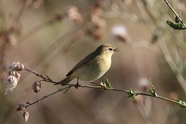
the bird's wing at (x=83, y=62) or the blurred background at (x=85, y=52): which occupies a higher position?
the blurred background at (x=85, y=52)

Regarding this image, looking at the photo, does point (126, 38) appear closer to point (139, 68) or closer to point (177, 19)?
point (177, 19)

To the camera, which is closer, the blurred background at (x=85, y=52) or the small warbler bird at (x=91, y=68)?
the small warbler bird at (x=91, y=68)

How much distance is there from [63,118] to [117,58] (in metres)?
3.08

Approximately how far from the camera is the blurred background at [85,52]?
13.9 ft

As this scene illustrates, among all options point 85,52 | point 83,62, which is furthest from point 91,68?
point 85,52

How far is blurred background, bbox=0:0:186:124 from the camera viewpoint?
13.9ft

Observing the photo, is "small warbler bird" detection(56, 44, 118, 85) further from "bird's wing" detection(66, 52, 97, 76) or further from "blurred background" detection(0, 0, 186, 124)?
"blurred background" detection(0, 0, 186, 124)

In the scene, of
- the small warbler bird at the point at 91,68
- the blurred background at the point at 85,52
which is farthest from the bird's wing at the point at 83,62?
the blurred background at the point at 85,52

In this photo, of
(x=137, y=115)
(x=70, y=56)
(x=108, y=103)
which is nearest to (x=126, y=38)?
(x=108, y=103)

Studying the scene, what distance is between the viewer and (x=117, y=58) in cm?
959

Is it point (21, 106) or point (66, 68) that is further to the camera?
point (66, 68)

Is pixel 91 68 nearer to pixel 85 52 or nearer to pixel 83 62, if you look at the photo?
pixel 83 62

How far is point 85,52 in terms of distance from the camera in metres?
9.57

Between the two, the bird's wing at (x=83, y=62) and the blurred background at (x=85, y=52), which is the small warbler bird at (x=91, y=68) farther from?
the blurred background at (x=85, y=52)
